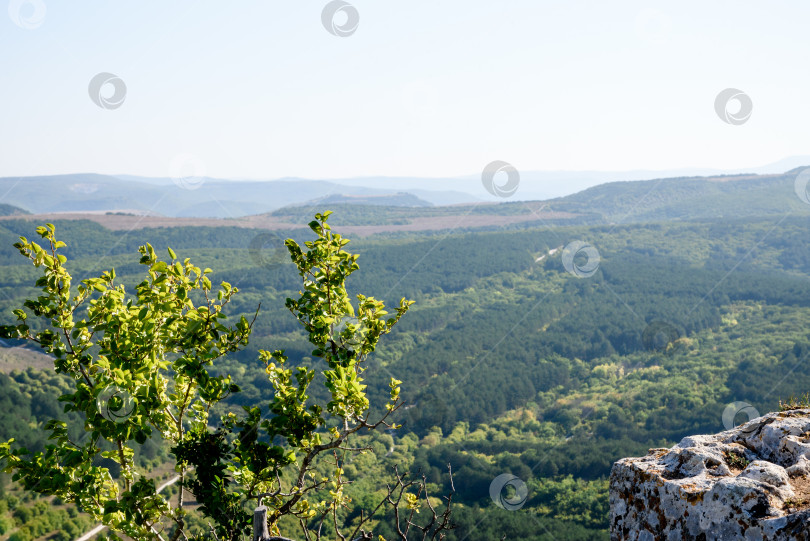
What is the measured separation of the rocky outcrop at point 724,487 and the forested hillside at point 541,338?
42.0 metres

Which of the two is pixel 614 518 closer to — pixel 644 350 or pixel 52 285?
pixel 52 285

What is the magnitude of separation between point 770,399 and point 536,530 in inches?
1364

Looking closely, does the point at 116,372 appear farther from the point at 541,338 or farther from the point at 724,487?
the point at 541,338

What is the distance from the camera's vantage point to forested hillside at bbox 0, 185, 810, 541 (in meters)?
58.3

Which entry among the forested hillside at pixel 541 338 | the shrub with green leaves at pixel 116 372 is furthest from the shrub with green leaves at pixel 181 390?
the forested hillside at pixel 541 338

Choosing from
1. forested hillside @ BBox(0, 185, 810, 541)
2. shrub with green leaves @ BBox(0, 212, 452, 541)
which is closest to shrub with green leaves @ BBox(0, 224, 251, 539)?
shrub with green leaves @ BBox(0, 212, 452, 541)

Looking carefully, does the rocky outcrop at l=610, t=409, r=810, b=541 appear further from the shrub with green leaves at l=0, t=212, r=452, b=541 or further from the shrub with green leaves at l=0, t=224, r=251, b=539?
the shrub with green leaves at l=0, t=224, r=251, b=539

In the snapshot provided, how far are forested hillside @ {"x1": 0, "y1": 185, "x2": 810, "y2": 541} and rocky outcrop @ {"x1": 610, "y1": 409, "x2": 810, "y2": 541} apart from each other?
42038mm

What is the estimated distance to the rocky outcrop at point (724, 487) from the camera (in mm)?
3090

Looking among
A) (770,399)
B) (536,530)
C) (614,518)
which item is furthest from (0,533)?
(770,399)

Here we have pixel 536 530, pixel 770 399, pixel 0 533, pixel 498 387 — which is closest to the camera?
pixel 0 533

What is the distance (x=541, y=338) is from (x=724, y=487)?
9889cm

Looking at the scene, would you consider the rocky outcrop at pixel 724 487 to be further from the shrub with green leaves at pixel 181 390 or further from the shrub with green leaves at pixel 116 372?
the shrub with green leaves at pixel 116 372

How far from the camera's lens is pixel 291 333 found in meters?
103
